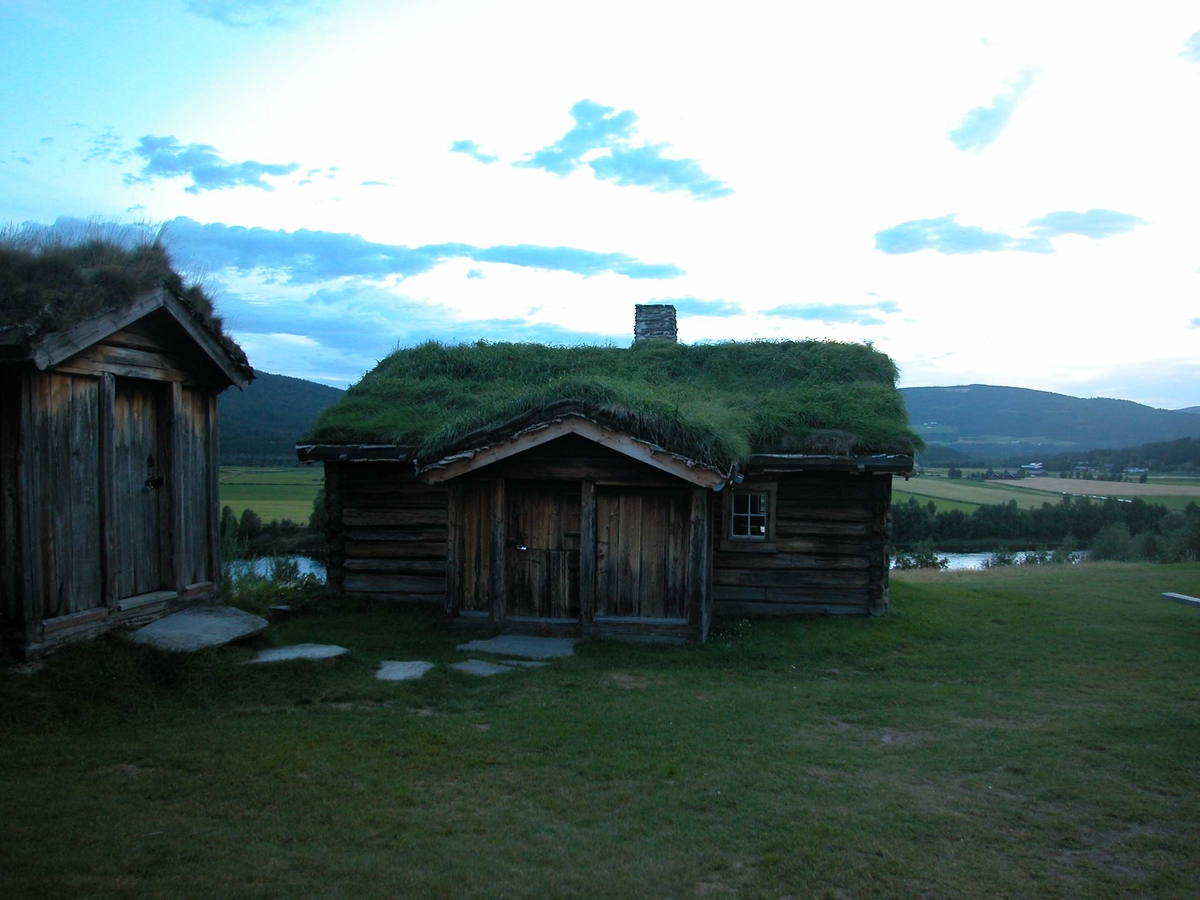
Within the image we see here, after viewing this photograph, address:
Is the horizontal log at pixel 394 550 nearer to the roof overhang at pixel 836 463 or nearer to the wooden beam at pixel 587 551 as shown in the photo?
the wooden beam at pixel 587 551

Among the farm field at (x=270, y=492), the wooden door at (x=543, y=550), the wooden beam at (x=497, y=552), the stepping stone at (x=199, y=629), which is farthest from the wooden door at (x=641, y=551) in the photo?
the farm field at (x=270, y=492)

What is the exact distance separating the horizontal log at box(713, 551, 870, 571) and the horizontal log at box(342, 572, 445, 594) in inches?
187

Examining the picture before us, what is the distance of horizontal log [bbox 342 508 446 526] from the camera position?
14.7m

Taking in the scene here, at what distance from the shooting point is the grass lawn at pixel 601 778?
5.00 meters

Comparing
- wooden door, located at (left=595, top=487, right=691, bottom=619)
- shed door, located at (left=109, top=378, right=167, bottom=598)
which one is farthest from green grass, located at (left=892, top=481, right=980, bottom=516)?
shed door, located at (left=109, top=378, right=167, bottom=598)

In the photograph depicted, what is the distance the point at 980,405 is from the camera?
112 meters

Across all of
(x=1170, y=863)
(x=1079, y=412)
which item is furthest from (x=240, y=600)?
(x=1079, y=412)

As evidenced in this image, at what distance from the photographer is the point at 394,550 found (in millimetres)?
14938

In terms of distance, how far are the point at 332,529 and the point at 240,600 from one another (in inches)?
127

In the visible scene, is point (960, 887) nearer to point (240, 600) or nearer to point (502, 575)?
point (502, 575)

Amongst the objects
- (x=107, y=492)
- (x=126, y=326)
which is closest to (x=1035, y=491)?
(x=126, y=326)

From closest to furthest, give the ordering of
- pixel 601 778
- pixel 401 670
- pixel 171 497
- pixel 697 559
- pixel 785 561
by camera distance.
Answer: pixel 601 778, pixel 401 670, pixel 171 497, pixel 697 559, pixel 785 561

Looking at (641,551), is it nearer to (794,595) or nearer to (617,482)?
(617,482)

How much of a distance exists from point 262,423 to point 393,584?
164 feet
